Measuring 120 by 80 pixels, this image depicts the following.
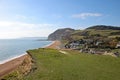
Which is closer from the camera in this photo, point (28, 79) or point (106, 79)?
point (106, 79)

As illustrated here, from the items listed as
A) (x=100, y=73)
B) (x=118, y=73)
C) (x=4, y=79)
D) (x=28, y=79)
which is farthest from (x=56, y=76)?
(x=4, y=79)

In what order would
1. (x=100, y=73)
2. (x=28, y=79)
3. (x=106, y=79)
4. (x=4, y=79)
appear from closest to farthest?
→ 1. (x=106, y=79)
2. (x=28, y=79)
3. (x=100, y=73)
4. (x=4, y=79)

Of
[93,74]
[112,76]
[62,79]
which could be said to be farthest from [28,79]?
[112,76]

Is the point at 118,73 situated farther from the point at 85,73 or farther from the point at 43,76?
the point at 43,76

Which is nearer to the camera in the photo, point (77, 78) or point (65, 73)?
point (77, 78)

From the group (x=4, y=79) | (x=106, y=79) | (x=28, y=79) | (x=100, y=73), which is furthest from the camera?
(x=4, y=79)

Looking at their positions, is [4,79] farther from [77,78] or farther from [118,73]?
[118,73]

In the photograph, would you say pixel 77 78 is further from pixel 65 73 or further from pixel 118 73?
pixel 118 73

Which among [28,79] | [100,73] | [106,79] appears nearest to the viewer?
[106,79]

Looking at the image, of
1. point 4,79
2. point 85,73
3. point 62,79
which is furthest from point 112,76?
point 4,79
